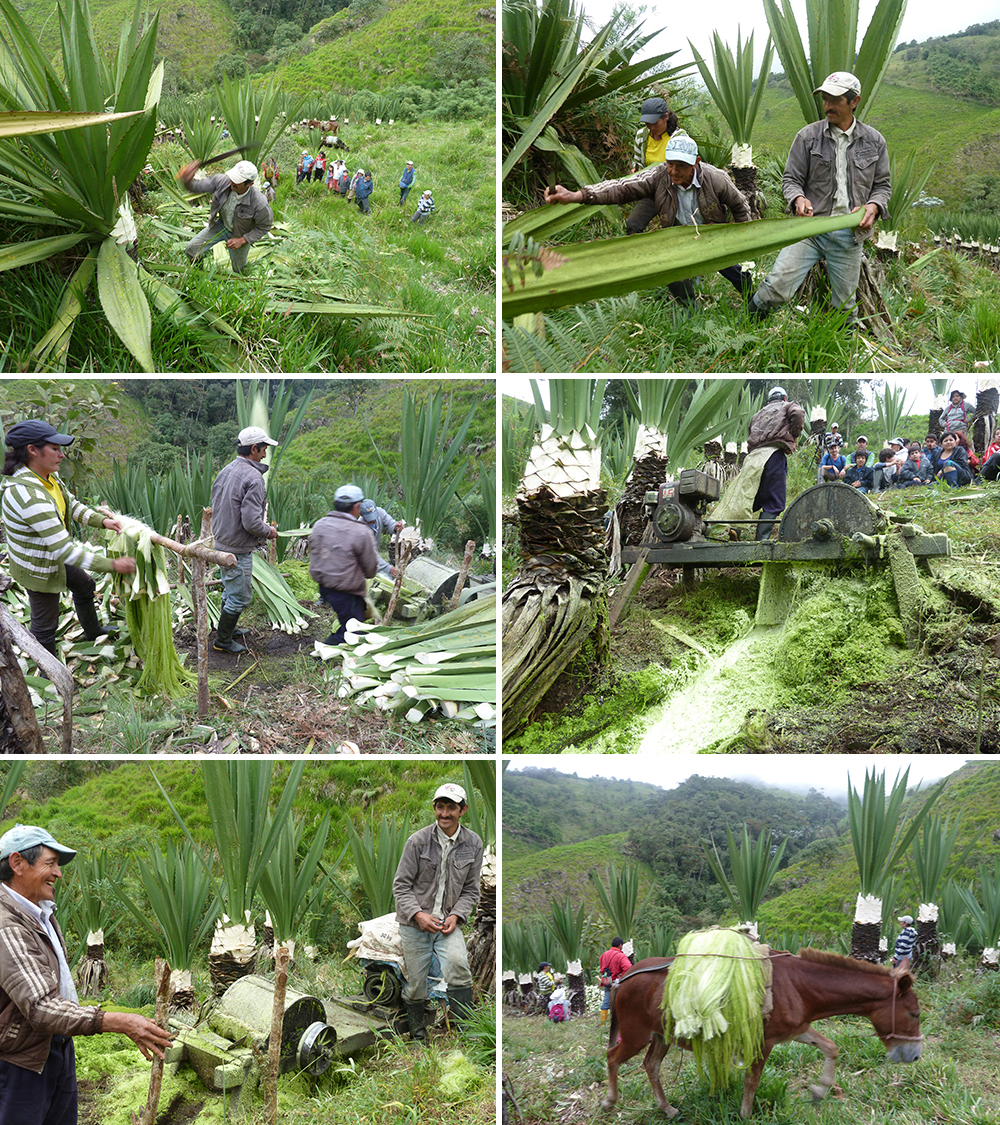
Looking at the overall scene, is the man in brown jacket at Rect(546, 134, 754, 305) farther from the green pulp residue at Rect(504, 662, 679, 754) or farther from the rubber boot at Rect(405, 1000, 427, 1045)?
the rubber boot at Rect(405, 1000, 427, 1045)

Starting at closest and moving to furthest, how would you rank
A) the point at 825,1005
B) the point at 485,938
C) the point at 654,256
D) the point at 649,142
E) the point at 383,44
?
1. the point at 654,256
2. the point at 825,1005
3. the point at 649,142
4. the point at 485,938
5. the point at 383,44

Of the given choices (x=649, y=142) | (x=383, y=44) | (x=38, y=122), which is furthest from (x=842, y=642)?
(x=383, y=44)

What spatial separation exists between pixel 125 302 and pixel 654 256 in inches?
78.5

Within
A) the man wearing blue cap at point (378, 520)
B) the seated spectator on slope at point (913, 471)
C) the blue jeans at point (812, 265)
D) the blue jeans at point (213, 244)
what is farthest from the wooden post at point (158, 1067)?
the blue jeans at point (812, 265)

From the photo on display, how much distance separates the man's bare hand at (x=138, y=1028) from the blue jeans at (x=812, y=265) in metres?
3.34

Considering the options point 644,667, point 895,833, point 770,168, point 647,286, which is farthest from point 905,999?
point 770,168

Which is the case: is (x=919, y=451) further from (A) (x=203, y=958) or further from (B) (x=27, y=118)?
(A) (x=203, y=958)

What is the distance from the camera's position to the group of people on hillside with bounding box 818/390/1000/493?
2775mm

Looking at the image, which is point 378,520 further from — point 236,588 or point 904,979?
point 904,979

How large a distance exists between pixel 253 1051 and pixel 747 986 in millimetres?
2012

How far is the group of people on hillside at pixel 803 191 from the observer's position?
2.81m

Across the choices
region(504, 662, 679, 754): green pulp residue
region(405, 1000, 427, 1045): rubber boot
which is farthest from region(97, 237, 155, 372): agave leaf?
region(405, 1000, 427, 1045): rubber boot

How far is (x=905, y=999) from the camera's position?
2.75 meters

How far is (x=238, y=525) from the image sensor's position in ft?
10.1
